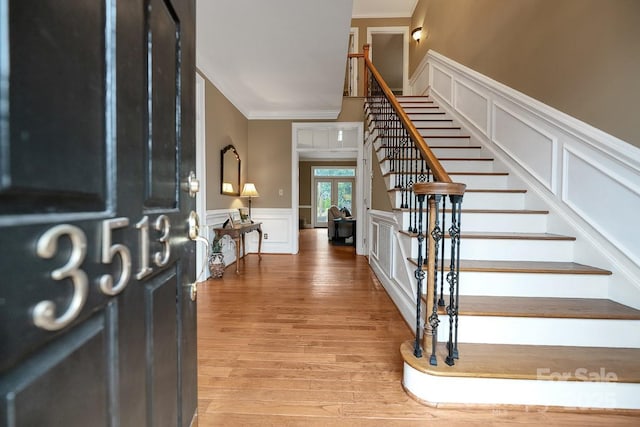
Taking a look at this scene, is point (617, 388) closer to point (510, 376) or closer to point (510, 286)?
point (510, 376)

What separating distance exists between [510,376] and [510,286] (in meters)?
0.68

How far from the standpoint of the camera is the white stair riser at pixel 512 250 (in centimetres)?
206

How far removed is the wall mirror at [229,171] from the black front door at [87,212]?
11.1 feet

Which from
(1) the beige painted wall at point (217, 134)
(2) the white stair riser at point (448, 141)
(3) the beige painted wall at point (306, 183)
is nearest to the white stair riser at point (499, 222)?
(2) the white stair riser at point (448, 141)

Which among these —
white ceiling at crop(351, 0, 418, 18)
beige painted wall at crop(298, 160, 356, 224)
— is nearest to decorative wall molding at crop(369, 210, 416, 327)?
white ceiling at crop(351, 0, 418, 18)

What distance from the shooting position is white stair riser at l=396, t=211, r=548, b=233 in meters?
2.31

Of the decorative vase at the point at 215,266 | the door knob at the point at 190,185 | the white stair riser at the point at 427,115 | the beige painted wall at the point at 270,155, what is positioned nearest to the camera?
the door knob at the point at 190,185

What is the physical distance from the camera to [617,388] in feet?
4.30

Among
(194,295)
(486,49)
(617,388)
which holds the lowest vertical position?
(617,388)

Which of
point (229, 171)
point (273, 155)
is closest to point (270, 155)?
point (273, 155)

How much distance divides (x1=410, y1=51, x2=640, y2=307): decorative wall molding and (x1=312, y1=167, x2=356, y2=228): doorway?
857 cm

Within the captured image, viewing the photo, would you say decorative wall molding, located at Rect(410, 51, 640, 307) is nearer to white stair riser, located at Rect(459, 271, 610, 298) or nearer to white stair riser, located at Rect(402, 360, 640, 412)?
white stair riser, located at Rect(459, 271, 610, 298)

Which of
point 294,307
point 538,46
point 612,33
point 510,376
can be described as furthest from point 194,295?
point 538,46

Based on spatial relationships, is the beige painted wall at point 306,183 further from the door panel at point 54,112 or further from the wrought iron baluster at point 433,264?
the door panel at point 54,112
